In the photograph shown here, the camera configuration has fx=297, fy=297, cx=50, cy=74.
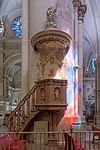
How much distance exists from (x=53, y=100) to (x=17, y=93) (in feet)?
77.5

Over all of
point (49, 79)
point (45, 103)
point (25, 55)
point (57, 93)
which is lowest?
point (45, 103)

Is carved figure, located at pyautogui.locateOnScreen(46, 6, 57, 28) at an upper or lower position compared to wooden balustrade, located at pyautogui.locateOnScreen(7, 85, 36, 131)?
upper

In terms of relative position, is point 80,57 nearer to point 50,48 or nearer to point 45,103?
point 50,48

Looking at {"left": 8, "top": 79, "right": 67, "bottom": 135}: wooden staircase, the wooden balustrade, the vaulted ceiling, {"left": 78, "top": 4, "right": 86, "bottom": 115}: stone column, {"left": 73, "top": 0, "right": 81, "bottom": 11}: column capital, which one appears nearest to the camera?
{"left": 8, "top": 79, "right": 67, "bottom": 135}: wooden staircase

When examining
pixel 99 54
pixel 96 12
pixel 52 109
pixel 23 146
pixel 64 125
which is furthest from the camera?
pixel 99 54

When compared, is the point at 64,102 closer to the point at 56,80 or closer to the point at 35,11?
the point at 56,80

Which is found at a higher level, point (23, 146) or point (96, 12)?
point (96, 12)

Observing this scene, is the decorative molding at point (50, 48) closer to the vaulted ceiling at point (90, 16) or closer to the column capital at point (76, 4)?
the column capital at point (76, 4)

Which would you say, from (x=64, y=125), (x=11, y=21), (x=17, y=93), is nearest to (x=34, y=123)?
(x=64, y=125)

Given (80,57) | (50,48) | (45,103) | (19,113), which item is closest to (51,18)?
(50,48)

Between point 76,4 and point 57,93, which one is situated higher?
point 76,4

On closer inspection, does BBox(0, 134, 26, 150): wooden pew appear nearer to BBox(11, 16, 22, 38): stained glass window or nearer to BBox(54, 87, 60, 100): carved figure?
BBox(54, 87, 60, 100): carved figure

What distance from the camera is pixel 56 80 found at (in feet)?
29.1

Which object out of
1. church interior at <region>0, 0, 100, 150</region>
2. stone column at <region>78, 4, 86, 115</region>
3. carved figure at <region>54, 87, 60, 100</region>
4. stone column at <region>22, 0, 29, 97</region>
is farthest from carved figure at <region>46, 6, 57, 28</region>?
stone column at <region>78, 4, 86, 115</region>
